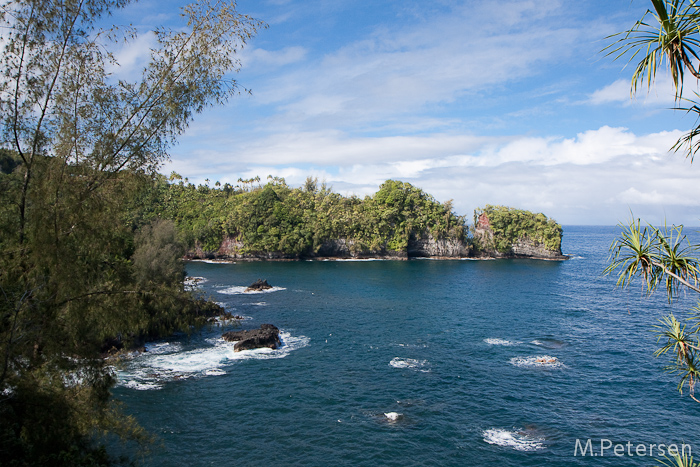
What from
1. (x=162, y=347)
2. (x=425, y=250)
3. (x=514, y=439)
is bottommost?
(x=514, y=439)

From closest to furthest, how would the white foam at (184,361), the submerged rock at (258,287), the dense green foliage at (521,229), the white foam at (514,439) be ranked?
the white foam at (514,439) → the white foam at (184,361) → the submerged rock at (258,287) → the dense green foliage at (521,229)

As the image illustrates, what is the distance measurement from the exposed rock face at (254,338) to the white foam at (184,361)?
15.1 inches

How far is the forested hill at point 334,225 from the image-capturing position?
85188mm

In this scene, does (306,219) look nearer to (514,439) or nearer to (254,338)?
(254,338)

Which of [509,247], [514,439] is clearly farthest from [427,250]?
[514,439]

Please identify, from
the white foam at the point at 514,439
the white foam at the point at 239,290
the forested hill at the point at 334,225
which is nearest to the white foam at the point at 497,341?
the white foam at the point at 514,439

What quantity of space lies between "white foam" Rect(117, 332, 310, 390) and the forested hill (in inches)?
2036

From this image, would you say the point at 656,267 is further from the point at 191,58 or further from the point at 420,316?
the point at 420,316

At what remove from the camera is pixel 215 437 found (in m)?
19.0

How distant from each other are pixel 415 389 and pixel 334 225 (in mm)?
64212

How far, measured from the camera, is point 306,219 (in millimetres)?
88188

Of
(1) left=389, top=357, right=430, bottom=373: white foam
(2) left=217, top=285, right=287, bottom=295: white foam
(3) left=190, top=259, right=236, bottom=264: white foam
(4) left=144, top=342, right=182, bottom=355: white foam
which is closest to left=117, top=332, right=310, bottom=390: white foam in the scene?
(4) left=144, top=342, right=182, bottom=355: white foam

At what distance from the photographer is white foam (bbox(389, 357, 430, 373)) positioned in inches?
1068

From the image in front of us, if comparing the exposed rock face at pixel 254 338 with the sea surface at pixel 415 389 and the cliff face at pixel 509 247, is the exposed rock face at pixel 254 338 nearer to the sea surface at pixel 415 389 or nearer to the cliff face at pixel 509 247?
the sea surface at pixel 415 389
